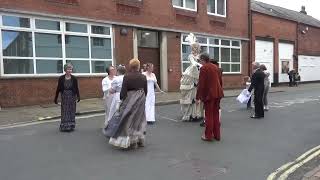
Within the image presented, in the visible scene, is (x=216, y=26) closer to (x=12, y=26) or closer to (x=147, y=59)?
(x=147, y=59)

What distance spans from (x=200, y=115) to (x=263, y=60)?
895 inches

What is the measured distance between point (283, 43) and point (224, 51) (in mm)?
10009

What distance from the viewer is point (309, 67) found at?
42.5 meters

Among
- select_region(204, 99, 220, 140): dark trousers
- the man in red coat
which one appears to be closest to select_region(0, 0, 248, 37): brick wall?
the man in red coat

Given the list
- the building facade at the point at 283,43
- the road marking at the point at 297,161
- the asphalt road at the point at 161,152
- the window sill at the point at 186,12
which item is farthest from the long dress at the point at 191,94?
the building facade at the point at 283,43

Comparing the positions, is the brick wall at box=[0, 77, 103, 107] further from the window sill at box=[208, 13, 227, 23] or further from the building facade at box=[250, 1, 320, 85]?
the building facade at box=[250, 1, 320, 85]

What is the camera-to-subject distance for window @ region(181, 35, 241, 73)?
92.4 feet

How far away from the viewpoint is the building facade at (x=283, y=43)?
34.3m

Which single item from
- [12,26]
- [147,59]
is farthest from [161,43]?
[12,26]

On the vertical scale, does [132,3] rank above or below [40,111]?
above

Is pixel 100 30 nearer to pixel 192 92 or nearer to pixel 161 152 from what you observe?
pixel 192 92

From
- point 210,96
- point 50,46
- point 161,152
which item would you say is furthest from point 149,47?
point 161,152

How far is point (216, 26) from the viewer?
96.0 ft

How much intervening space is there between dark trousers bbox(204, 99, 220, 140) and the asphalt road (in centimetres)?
27
